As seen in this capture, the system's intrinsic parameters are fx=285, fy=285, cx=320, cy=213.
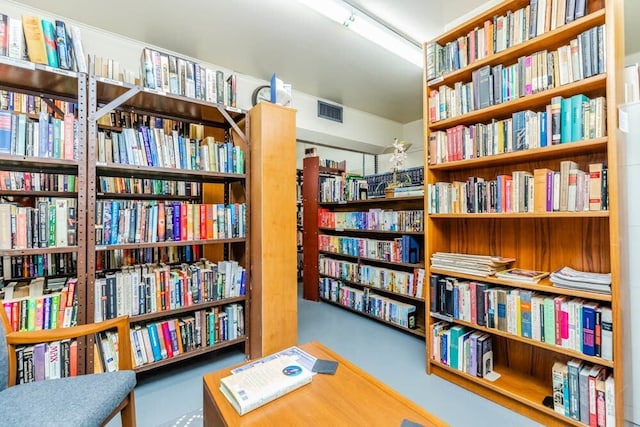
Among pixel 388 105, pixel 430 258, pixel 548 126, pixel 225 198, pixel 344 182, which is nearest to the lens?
pixel 548 126

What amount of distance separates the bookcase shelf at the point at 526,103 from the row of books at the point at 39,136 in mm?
2288

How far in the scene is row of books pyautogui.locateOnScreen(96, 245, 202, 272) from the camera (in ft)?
7.56

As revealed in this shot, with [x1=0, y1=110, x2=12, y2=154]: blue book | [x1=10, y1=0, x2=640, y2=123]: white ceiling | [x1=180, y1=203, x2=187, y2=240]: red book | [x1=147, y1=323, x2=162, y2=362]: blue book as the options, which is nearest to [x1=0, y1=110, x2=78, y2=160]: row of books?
[x1=0, y1=110, x2=12, y2=154]: blue book

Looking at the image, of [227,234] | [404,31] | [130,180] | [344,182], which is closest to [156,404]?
[227,234]

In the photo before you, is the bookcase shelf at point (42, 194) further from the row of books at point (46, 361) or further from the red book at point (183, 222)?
the row of books at point (46, 361)

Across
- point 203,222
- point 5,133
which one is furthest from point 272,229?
point 5,133

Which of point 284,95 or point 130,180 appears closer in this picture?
point 284,95

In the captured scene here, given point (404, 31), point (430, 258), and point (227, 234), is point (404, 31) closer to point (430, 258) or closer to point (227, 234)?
point (430, 258)

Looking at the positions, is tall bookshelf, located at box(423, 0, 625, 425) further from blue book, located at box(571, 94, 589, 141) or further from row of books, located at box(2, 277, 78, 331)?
row of books, located at box(2, 277, 78, 331)

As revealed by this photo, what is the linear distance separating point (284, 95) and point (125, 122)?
138cm

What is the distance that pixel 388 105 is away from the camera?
13.8 ft

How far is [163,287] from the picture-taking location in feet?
6.20

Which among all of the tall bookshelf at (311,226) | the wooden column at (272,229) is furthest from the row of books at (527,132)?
the tall bookshelf at (311,226)

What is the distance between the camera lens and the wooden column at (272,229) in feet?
6.90
